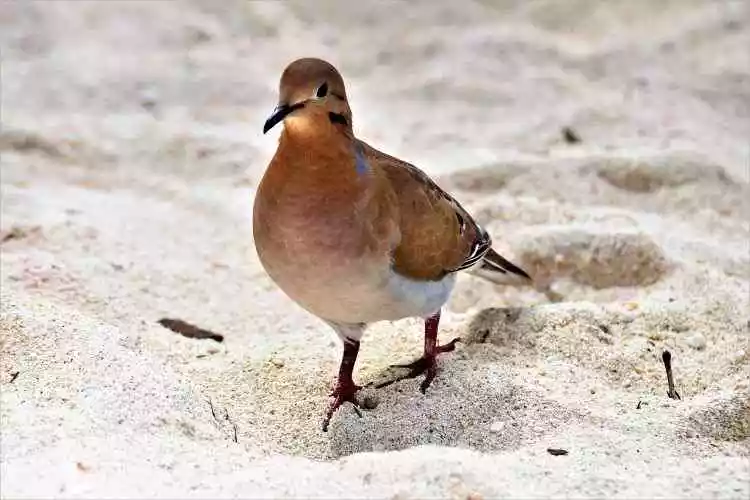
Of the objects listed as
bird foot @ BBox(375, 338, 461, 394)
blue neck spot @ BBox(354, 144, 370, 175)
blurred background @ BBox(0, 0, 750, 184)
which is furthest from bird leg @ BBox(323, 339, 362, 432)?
blurred background @ BBox(0, 0, 750, 184)

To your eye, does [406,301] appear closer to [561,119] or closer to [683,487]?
[683,487]

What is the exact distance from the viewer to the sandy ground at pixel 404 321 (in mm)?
1865

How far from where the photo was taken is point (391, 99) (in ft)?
15.8

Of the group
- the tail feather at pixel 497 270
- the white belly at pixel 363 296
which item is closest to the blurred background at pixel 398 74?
the tail feather at pixel 497 270

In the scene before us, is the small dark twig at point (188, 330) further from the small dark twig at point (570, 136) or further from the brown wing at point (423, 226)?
the small dark twig at point (570, 136)

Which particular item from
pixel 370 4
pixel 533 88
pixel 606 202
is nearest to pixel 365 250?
pixel 606 202

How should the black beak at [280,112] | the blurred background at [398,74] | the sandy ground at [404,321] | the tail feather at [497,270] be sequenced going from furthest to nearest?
the blurred background at [398,74]
the tail feather at [497,270]
the black beak at [280,112]
the sandy ground at [404,321]

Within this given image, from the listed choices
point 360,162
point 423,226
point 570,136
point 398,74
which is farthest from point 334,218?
point 398,74

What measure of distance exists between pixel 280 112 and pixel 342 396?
2.49ft

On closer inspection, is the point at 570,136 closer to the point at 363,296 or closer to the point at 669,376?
the point at 669,376

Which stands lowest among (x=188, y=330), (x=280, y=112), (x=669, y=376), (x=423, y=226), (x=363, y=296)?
(x=188, y=330)

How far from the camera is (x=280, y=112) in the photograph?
2.01 m

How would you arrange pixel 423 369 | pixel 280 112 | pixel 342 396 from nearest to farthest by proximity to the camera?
pixel 280 112, pixel 342 396, pixel 423 369

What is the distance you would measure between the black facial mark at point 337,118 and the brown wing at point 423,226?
11 centimetres
